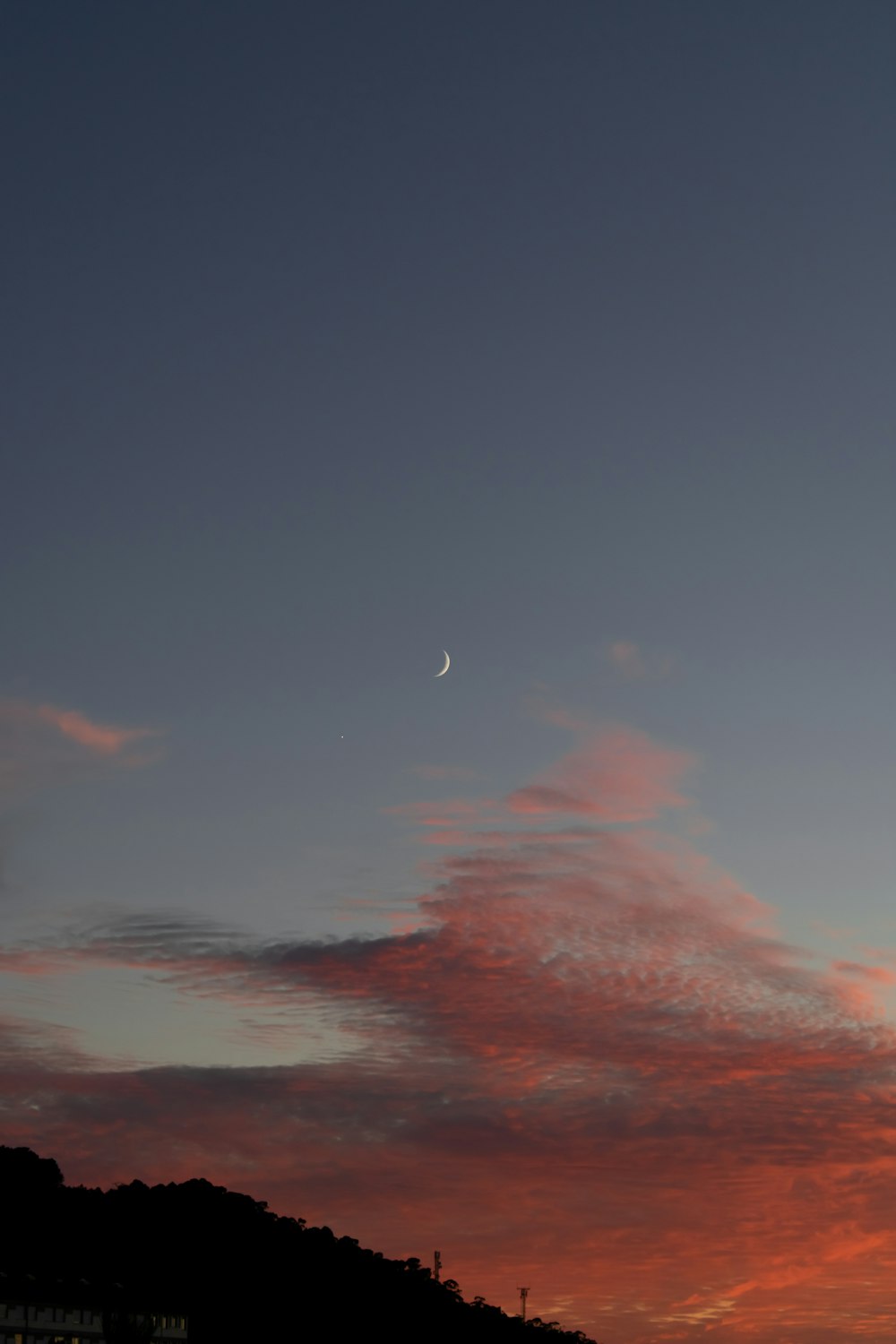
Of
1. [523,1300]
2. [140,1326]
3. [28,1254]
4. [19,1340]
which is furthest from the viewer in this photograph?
[523,1300]

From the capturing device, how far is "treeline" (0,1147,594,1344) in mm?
161375

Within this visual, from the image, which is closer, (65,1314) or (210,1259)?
Result: (65,1314)

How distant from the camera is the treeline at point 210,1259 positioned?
529ft

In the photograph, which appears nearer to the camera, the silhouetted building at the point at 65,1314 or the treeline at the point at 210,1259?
the silhouetted building at the point at 65,1314

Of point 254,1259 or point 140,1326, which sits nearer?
point 140,1326

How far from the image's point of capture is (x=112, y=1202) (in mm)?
177875

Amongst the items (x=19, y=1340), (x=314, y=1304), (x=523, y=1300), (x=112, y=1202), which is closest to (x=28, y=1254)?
(x=112, y=1202)

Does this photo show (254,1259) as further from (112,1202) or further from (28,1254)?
(28,1254)

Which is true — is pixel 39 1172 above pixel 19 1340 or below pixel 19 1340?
above

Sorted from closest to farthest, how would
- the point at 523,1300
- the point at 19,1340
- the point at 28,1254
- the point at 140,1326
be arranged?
1. the point at 19,1340
2. the point at 140,1326
3. the point at 28,1254
4. the point at 523,1300

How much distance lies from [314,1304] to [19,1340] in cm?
9849

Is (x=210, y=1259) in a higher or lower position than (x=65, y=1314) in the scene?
higher

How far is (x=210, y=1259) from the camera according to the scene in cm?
Answer: 17212

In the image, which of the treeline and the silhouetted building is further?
the treeline
